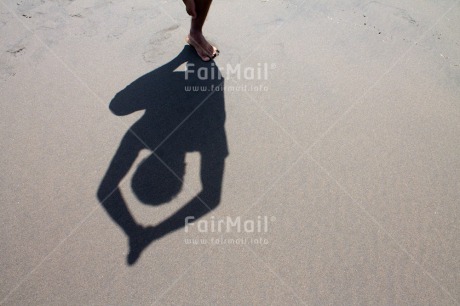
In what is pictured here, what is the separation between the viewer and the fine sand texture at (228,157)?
4.65ft

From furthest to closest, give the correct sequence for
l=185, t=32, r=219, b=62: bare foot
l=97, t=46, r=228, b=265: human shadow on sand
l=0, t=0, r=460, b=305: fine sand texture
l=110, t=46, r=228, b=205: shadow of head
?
l=185, t=32, r=219, b=62: bare foot, l=110, t=46, r=228, b=205: shadow of head, l=97, t=46, r=228, b=265: human shadow on sand, l=0, t=0, r=460, b=305: fine sand texture

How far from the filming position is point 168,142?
1.86 m

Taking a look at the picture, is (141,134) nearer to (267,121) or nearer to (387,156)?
(267,121)

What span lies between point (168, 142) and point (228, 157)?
42 cm

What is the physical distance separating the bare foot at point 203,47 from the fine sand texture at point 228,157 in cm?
7

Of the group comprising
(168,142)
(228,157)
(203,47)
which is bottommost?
(168,142)

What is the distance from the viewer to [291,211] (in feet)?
5.30

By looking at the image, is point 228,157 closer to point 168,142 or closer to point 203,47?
point 168,142

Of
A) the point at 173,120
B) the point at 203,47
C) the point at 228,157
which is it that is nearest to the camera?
the point at 228,157

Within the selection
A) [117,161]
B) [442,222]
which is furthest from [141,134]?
[442,222]

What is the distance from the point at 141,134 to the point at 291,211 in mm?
1106

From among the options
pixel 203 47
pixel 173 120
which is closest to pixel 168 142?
pixel 173 120

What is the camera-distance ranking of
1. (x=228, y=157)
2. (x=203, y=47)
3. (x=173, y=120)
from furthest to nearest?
(x=203, y=47)
(x=173, y=120)
(x=228, y=157)

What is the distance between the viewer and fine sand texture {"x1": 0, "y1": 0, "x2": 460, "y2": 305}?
1416mm
